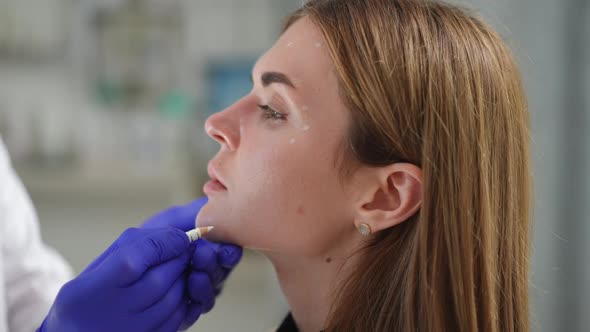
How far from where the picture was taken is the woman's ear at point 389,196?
3.04 ft

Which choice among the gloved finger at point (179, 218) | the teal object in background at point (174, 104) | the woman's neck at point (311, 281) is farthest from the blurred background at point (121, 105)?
the woman's neck at point (311, 281)

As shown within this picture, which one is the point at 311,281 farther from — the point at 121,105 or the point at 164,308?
the point at 121,105

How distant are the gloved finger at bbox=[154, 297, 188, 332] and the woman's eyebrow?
1.37ft

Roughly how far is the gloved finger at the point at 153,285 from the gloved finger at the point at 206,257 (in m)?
0.04

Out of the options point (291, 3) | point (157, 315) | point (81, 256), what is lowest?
point (81, 256)

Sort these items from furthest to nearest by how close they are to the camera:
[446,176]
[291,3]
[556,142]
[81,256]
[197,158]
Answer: [197,158], [81,256], [291,3], [556,142], [446,176]

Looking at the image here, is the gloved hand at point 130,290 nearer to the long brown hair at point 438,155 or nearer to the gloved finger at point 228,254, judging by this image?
the gloved finger at point 228,254

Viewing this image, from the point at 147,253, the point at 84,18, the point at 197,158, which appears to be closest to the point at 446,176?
the point at 147,253

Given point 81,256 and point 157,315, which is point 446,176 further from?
point 81,256

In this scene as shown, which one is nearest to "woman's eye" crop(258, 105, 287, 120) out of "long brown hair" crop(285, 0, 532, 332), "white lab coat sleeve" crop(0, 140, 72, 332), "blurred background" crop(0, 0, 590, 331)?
"long brown hair" crop(285, 0, 532, 332)

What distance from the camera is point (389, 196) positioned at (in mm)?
967

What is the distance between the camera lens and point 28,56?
10.1 ft

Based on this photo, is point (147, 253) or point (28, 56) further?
point (28, 56)

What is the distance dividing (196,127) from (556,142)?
6.48 ft
